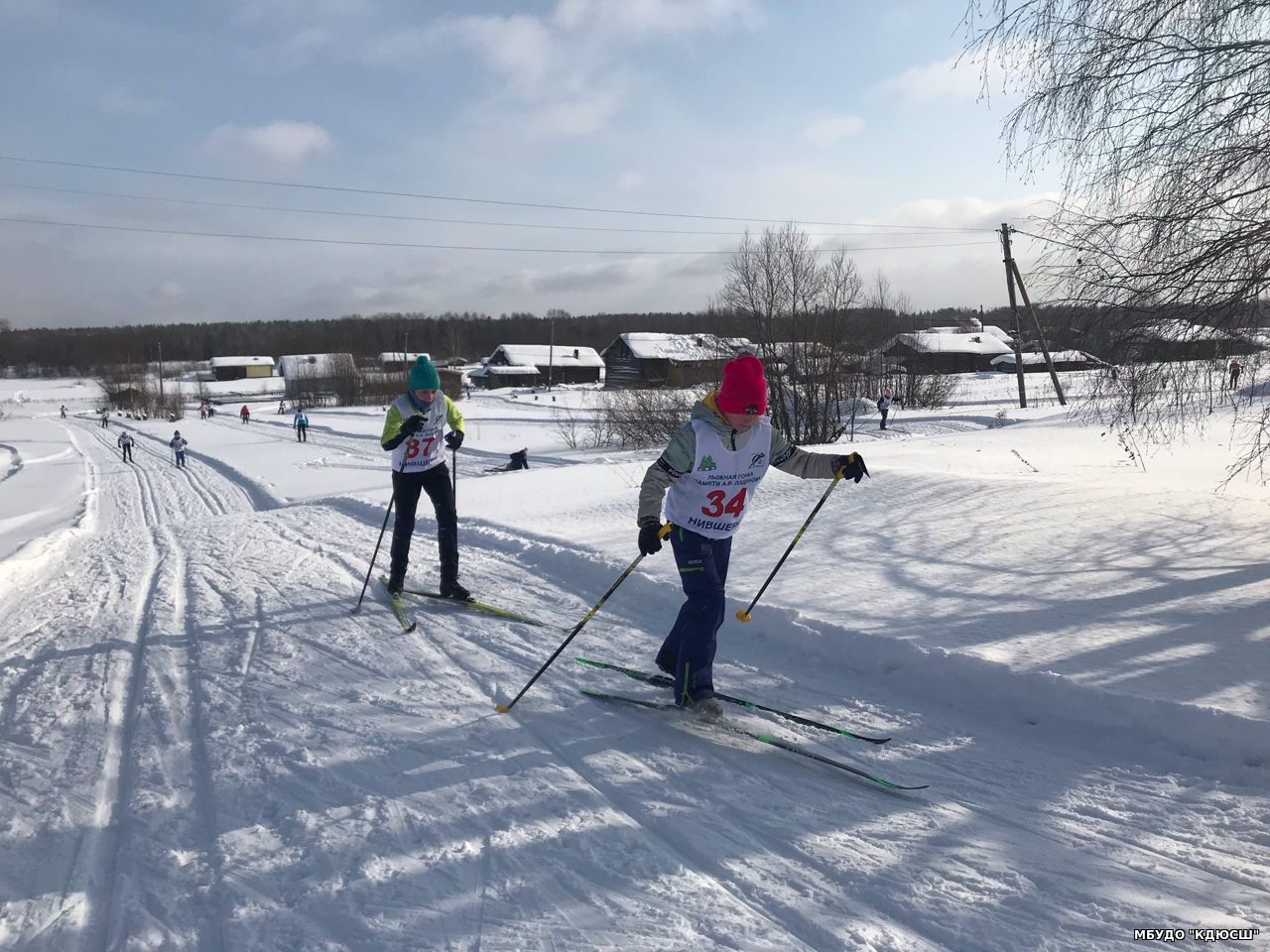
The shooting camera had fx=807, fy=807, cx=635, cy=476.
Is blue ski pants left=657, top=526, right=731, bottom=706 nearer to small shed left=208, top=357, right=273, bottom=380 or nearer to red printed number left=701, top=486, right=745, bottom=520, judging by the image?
red printed number left=701, top=486, right=745, bottom=520

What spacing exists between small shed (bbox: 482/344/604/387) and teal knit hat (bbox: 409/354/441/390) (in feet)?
260

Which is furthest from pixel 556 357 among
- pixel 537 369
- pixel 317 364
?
pixel 317 364

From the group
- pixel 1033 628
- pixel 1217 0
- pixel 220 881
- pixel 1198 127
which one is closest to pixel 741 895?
pixel 220 881

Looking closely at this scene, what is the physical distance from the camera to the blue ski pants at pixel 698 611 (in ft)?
14.2

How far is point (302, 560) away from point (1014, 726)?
23.5 feet

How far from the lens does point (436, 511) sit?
22.8 ft

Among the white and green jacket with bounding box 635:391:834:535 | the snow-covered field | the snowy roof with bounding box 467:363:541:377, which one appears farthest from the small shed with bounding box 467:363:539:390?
the white and green jacket with bounding box 635:391:834:535

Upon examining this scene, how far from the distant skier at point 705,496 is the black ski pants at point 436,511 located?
3.03 meters

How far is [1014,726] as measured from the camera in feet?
13.8

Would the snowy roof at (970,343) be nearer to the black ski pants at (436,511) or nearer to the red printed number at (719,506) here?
the black ski pants at (436,511)

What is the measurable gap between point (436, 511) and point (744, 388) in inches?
145

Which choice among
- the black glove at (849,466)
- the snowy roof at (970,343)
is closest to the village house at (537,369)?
the snowy roof at (970,343)

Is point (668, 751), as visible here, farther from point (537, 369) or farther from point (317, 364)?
point (317, 364)

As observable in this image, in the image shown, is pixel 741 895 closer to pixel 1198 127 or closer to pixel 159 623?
pixel 159 623
